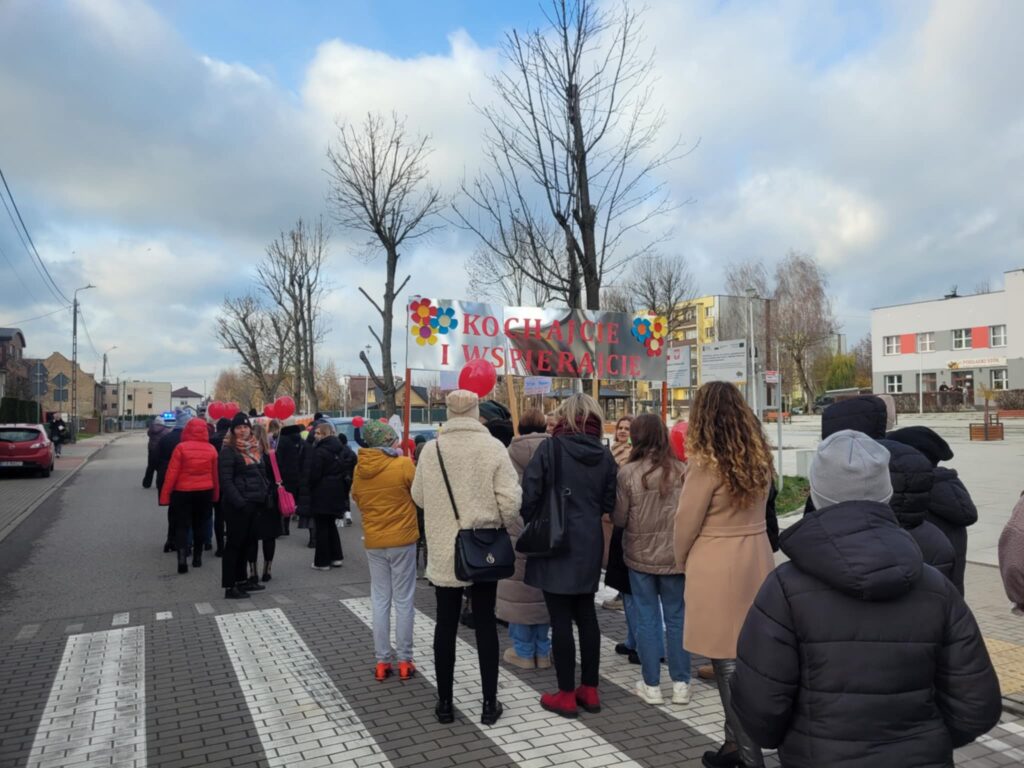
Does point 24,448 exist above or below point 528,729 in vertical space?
above

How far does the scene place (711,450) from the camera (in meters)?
3.92

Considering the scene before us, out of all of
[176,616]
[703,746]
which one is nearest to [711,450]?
[703,746]

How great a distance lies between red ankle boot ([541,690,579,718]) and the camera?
15.1ft

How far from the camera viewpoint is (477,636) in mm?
4543

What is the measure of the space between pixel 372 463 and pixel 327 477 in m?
3.98

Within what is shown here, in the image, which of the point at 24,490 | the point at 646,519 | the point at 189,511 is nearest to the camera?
the point at 646,519

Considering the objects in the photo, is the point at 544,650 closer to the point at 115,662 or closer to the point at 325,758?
the point at 325,758

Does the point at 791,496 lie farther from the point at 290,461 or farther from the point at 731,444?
the point at 731,444

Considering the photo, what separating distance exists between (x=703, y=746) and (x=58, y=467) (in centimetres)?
2705

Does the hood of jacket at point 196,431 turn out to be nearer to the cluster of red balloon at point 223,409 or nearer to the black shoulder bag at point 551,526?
the cluster of red balloon at point 223,409

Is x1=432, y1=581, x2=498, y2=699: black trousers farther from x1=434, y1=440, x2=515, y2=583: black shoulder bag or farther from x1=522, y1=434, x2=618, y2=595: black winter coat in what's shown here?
x1=522, y1=434, x2=618, y2=595: black winter coat

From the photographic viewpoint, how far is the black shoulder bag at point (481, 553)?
4.40 metres

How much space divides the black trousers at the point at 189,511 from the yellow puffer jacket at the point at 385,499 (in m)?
4.38

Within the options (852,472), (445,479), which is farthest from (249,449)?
(852,472)
